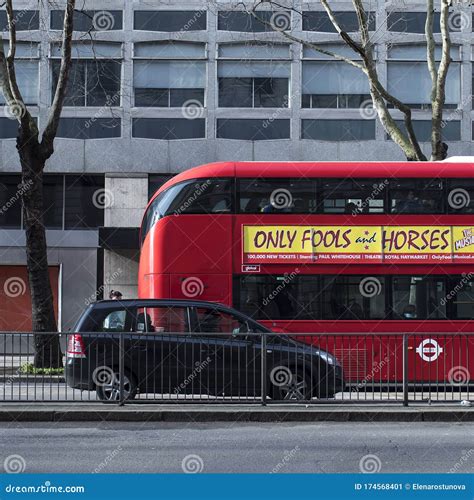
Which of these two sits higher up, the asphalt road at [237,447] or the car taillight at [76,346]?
the car taillight at [76,346]

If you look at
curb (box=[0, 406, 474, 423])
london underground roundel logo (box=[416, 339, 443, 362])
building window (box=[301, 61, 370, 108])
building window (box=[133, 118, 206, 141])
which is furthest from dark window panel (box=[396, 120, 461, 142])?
curb (box=[0, 406, 474, 423])

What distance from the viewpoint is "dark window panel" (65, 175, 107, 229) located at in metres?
27.6

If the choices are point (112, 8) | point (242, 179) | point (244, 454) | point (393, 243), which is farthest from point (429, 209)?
point (112, 8)

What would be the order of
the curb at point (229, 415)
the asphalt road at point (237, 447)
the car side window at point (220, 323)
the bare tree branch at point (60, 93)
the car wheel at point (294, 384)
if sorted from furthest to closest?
the bare tree branch at point (60, 93), the car side window at point (220, 323), the car wheel at point (294, 384), the curb at point (229, 415), the asphalt road at point (237, 447)

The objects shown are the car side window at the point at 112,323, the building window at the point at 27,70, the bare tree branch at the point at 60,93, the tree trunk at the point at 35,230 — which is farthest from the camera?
the building window at the point at 27,70

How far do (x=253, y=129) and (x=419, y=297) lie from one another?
11185 millimetres

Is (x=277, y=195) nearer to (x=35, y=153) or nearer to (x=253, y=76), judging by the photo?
(x=35, y=153)

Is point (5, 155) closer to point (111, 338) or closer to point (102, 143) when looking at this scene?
point (102, 143)

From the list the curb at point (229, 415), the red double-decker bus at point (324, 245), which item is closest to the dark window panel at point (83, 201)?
the red double-decker bus at point (324, 245)

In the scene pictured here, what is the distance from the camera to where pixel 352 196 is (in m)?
17.4

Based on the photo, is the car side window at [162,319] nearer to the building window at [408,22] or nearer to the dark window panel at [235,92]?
the dark window panel at [235,92]

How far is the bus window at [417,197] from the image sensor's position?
1739 cm

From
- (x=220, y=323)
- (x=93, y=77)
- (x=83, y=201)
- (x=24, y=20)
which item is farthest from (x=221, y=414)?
(x=24, y=20)

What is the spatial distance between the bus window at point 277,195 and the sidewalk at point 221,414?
4.77 m
